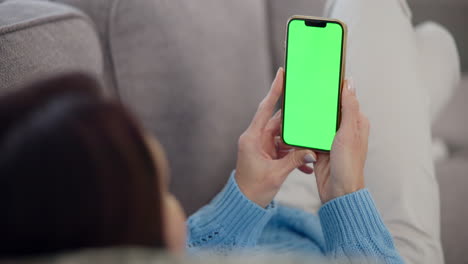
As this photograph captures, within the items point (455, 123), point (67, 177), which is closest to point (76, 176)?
point (67, 177)

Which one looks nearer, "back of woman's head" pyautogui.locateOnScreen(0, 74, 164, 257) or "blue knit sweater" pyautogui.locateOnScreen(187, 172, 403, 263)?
"back of woman's head" pyautogui.locateOnScreen(0, 74, 164, 257)

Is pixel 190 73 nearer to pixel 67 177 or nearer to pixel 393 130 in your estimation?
pixel 393 130

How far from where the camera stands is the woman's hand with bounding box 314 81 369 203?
0.64m

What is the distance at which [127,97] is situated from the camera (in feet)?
2.94

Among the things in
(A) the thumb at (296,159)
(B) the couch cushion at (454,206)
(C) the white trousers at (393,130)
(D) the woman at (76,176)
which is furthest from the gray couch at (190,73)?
(D) the woman at (76,176)

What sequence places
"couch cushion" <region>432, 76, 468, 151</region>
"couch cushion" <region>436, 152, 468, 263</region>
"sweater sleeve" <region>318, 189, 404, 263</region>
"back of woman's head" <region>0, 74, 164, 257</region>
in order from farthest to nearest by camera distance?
"couch cushion" <region>432, 76, 468, 151</region>, "couch cushion" <region>436, 152, 468, 263</region>, "sweater sleeve" <region>318, 189, 404, 263</region>, "back of woman's head" <region>0, 74, 164, 257</region>

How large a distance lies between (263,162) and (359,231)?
17 cm

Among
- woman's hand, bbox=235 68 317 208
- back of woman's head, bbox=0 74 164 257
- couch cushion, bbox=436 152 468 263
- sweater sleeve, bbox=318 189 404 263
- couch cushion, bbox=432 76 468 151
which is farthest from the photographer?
couch cushion, bbox=432 76 468 151

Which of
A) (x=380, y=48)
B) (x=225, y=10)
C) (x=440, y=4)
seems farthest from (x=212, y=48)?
(x=440, y=4)

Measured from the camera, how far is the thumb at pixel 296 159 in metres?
0.71

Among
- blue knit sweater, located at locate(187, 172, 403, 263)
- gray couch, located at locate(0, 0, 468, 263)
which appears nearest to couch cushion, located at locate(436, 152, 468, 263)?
gray couch, located at locate(0, 0, 468, 263)

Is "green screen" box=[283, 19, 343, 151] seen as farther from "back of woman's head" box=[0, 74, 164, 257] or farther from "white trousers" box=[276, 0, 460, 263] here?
"back of woman's head" box=[0, 74, 164, 257]

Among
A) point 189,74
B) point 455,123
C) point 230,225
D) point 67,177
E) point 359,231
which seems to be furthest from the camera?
point 455,123

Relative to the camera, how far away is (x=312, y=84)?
704 millimetres
